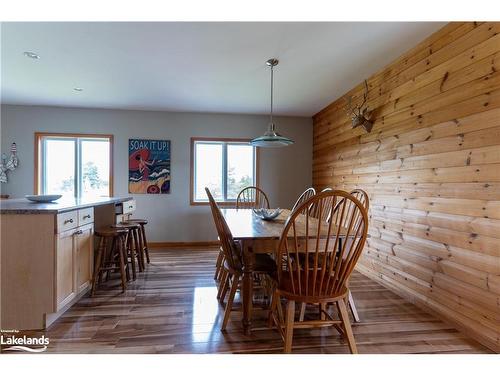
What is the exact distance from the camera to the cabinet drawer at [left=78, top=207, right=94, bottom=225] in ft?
7.70

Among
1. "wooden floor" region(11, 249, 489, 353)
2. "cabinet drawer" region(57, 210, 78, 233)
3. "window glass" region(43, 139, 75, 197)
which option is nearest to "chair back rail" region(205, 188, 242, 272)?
"wooden floor" region(11, 249, 489, 353)

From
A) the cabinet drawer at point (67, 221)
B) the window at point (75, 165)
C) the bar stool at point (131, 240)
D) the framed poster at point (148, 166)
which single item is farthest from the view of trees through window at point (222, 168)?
the cabinet drawer at point (67, 221)

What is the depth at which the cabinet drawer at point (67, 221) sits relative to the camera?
1994 millimetres

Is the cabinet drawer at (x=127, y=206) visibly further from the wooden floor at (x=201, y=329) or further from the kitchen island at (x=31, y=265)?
the kitchen island at (x=31, y=265)

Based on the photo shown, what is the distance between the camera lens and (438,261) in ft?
7.19

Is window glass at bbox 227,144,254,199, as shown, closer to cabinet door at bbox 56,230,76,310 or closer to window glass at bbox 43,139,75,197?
window glass at bbox 43,139,75,197

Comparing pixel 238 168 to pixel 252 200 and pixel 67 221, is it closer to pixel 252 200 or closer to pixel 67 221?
pixel 252 200

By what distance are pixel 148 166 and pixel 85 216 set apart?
2.28 metres

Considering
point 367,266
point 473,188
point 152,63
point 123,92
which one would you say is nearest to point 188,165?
point 123,92

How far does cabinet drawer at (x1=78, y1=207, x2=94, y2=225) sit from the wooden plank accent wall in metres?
3.01

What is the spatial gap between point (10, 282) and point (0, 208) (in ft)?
1.77

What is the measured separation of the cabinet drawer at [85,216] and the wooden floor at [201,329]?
73cm
